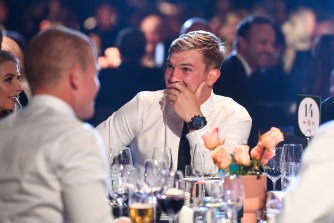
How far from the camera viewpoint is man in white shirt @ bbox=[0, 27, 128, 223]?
1.55 meters

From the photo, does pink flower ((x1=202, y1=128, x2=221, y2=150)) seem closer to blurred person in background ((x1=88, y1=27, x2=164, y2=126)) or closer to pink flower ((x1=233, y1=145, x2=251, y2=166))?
pink flower ((x1=233, y1=145, x2=251, y2=166))

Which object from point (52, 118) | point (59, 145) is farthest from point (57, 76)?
point (59, 145)

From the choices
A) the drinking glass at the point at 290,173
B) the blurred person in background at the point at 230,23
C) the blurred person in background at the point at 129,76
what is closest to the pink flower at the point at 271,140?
the drinking glass at the point at 290,173

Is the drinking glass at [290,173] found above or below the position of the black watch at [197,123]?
below

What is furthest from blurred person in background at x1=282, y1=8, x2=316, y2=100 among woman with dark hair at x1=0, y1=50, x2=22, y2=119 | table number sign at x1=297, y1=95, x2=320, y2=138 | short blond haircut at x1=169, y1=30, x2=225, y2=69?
woman with dark hair at x1=0, y1=50, x2=22, y2=119

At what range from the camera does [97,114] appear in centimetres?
662

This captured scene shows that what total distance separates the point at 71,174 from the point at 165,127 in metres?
1.88

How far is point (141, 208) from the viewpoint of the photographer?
201 cm

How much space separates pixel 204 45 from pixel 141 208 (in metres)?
1.62

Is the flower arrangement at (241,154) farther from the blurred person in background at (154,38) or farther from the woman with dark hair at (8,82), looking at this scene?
the blurred person in background at (154,38)

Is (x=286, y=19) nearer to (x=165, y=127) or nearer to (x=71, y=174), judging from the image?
(x=165, y=127)

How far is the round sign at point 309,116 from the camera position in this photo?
10.2 ft

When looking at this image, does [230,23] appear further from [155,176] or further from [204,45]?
[155,176]

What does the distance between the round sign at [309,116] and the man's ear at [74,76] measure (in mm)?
1758
